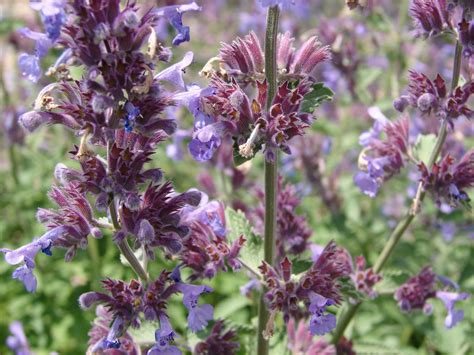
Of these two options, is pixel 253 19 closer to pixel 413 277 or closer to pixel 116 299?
pixel 413 277

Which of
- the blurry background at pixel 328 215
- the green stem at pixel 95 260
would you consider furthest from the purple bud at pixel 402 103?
the green stem at pixel 95 260

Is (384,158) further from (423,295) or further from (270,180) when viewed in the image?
(270,180)

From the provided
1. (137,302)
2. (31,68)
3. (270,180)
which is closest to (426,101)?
(270,180)

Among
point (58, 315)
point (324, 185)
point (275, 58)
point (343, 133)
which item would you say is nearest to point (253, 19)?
point (343, 133)

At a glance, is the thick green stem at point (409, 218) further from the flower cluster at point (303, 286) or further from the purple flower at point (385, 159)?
the flower cluster at point (303, 286)

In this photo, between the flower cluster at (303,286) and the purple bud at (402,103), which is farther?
the purple bud at (402,103)

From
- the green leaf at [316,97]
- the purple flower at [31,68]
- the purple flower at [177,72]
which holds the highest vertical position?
the purple flower at [31,68]

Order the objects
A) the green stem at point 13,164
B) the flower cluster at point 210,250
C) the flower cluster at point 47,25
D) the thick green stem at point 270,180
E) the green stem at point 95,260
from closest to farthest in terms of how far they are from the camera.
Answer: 1. the flower cluster at point 47,25
2. the thick green stem at point 270,180
3. the flower cluster at point 210,250
4. the green stem at point 95,260
5. the green stem at point 13,164
